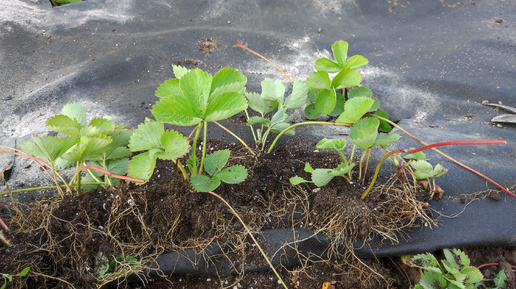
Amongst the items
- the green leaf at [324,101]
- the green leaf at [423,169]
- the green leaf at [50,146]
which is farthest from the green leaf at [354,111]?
the green leaf at [50,146]

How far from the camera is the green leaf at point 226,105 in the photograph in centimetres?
84

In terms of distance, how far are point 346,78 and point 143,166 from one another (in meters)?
0.76

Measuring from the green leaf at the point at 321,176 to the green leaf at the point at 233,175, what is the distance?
229 mm

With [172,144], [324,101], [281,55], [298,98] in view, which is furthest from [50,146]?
[281,55]

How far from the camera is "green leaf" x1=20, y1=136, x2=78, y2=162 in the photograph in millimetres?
887

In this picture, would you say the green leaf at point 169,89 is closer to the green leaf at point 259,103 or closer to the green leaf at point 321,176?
the green leaf at point 259,103

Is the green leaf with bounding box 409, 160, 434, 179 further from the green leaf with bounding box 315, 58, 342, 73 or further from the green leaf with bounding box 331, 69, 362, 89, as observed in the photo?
the green leaf with bounding box 315, 58, 342, 73

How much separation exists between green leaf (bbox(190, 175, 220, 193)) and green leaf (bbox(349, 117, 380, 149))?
1.39 ft

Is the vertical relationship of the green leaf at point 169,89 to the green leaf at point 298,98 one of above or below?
above

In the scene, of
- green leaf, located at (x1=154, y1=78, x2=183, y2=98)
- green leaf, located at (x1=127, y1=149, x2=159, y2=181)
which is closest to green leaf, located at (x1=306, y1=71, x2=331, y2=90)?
green leaf, located at (x1=154, y1=78, x2=183, y2=98)

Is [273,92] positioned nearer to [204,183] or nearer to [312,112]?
[312,112]

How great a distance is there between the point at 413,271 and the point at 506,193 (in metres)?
0.47

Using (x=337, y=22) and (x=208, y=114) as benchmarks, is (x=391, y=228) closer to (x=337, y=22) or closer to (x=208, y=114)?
(x=208, y=114)

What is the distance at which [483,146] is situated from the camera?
1.46m
